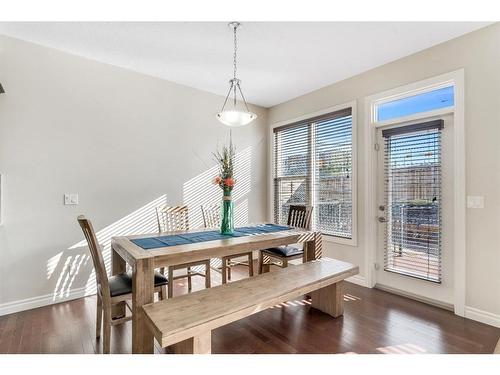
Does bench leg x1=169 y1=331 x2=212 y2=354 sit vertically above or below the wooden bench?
below

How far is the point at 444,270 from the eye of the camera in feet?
9.36

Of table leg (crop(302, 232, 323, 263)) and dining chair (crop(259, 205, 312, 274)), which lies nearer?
table leg (crop(302, 232, 323, 263))

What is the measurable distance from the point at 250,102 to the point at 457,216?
342 cm

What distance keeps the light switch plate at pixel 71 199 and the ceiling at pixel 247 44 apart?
1604 mm

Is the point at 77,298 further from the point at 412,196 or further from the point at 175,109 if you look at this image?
the point at 412,196

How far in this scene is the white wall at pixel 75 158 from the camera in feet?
8.93

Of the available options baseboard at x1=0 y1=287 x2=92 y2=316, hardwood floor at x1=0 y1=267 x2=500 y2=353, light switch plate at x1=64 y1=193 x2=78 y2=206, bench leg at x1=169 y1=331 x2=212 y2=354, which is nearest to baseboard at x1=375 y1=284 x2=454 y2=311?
hardwood floor at x1=0 y1=267 x2=500 y2=353

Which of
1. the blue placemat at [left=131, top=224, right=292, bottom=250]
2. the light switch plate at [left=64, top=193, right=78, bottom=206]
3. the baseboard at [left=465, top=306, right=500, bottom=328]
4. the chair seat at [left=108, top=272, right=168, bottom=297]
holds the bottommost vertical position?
the baseboard at [left=465, top=306, right=500, bottom=328]

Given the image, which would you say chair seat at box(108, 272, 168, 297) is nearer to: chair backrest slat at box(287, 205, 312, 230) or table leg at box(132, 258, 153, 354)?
table leg at box(132, 258, 153, 354)

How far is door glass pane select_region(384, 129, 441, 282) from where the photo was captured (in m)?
2.92

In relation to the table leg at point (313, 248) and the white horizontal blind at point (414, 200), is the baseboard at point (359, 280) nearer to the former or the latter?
the white horizontal blind at point (414, 200)

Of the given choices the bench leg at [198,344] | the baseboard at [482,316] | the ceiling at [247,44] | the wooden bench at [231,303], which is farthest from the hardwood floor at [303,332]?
the ceiling at [247,44]

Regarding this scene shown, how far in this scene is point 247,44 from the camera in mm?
2822
